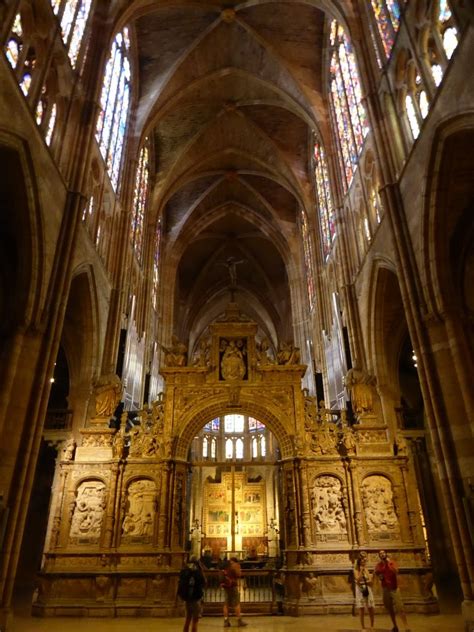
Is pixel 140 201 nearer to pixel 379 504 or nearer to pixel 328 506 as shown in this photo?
pixel 328 506

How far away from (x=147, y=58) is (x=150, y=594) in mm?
21467

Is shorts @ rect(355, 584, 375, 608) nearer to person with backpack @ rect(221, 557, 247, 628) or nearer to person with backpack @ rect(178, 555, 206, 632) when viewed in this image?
person with backpack @ rect(221, 557, 247, 628)

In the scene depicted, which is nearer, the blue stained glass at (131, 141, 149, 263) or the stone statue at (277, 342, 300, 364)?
the stone statue at (277, 342, 300, 364)

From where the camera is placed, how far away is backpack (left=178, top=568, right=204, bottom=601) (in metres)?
8.43

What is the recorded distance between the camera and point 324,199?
2398 cm

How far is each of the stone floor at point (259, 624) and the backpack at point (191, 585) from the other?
1661 millimetres

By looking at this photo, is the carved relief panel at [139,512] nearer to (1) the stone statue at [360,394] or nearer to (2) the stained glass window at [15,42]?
(1) the stone statue at [360,394]

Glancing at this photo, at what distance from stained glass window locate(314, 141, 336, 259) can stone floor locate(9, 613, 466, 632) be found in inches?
595

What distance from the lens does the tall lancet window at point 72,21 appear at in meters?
13.3

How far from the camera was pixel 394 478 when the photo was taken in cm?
1295

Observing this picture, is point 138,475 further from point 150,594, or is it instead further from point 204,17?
point 204,17

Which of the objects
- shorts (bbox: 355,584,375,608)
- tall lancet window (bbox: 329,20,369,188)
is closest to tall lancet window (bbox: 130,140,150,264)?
tall lancet window (bbox: 329,20,369,188)

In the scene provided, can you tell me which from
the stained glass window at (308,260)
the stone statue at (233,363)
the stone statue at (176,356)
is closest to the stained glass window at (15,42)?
the stone statue at (176,356)

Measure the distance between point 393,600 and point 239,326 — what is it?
27.2 ft
